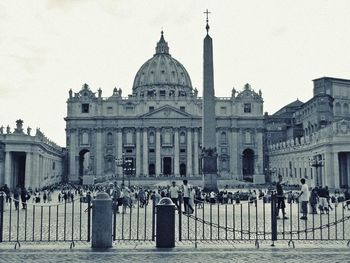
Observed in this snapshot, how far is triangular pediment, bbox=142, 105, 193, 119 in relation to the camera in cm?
9408

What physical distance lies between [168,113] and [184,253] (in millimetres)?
82886

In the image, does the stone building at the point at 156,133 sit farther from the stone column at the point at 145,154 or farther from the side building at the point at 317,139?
the side building at the point at 317,139

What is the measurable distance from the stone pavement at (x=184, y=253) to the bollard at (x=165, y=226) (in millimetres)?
254

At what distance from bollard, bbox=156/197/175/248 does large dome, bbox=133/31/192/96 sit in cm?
10031

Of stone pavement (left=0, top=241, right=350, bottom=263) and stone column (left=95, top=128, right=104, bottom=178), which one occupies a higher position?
stone column (left=95, top=128, right=104, bottom=178)

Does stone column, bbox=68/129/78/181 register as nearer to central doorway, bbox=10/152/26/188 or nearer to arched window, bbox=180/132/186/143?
arched window, bbox=180/132/186/143

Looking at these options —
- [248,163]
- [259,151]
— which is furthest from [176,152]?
[248,163]

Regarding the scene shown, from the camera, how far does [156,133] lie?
94312 millimetres

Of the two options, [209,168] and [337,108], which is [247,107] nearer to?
[337,108]

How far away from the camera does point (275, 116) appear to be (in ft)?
351

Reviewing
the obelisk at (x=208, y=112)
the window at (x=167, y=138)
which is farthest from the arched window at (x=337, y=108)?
the obelisk at (x=208, y=112)

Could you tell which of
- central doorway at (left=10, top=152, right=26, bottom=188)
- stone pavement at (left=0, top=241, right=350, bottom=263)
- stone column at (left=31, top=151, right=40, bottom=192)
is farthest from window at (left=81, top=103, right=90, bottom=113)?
stone pavement at (left=0, top=241, right=350, bottom=263)

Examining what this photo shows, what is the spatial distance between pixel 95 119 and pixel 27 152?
36407 mm

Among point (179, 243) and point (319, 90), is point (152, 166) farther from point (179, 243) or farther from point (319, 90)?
point (179, 243)
